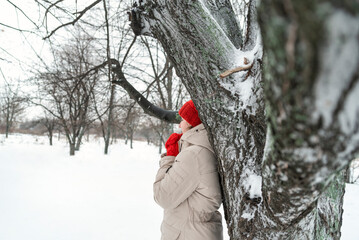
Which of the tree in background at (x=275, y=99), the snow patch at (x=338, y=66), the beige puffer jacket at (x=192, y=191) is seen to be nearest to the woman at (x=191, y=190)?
the beige puffer jacket at (x=192, y=191)

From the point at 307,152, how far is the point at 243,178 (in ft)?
1.87

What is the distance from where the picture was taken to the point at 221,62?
104 centimetres

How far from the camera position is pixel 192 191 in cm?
123

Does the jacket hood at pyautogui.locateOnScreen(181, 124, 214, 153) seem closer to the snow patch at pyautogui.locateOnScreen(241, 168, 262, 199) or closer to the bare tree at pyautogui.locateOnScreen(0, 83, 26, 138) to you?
the snow patch at pyautogui.locateOnScreen(241, 168, 262, 199)

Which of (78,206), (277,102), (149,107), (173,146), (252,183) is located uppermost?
(149,107)

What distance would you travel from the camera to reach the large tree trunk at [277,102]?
13.2 inches

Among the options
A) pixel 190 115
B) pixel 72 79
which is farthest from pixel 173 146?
pixel 72 79

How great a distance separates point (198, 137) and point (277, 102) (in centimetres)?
85

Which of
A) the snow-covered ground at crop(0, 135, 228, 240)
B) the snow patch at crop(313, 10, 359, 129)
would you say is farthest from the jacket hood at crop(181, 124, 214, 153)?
the snow-covered ground at crop(0, 135, 228, 240)

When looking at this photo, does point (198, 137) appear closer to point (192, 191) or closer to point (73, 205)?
point (192, 191)

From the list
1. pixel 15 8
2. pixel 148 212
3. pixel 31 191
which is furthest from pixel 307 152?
pixel 31 191

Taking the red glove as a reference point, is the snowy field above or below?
below

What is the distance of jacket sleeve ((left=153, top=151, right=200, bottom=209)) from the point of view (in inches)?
46.8

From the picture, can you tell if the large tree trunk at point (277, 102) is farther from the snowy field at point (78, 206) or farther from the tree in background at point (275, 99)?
the snowy field at point (78, 206)
